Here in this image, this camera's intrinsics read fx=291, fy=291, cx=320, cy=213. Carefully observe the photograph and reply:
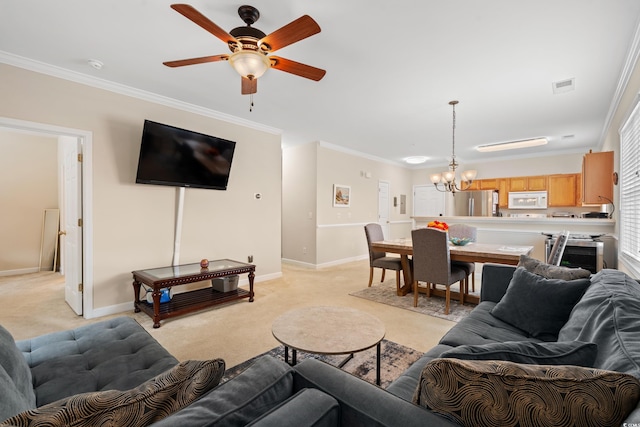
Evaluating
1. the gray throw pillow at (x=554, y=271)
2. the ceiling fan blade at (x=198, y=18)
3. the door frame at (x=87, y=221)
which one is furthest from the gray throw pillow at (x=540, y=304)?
the door frame at (x=87, y=221)

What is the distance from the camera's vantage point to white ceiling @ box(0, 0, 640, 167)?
6.84ft

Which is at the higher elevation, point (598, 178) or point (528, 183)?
point (528, 183)

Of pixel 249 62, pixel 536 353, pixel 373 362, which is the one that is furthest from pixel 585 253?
pixel 249 62

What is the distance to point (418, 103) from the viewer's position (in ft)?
12.6

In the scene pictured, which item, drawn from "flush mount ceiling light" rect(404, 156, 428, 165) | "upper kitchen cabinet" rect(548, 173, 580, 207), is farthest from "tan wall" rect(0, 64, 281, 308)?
"upper kitchen cabinet" rect(548, 173, 580, 207)

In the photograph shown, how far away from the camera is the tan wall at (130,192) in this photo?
2939mm

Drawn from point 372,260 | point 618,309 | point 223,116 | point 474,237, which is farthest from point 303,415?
point 474,237

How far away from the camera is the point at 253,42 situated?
1.96 metres

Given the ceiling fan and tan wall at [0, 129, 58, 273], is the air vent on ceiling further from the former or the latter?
tan wall at [0, 129, 58, 273]

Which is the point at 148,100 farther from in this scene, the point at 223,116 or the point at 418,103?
the point at 418,103

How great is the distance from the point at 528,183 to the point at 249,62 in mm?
7392

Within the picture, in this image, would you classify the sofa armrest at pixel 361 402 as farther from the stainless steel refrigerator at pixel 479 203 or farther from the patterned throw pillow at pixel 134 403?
the stainless steel refrigerator at pixel 479 203

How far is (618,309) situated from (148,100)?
4474 mm

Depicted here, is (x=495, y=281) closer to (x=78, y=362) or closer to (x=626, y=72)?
(x=626, y=72)
